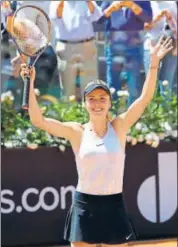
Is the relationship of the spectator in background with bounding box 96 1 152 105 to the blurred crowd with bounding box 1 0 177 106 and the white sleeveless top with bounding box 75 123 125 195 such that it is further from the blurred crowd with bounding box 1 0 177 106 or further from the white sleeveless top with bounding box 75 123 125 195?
the white sleeveless top with bounding box 75 123 125 195

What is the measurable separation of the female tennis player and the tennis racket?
23 centimetres

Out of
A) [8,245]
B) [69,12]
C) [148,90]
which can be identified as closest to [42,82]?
[69,12]

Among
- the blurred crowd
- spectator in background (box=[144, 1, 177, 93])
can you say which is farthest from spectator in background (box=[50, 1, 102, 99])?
spectator in background (box=[144, 1, 177, 93])

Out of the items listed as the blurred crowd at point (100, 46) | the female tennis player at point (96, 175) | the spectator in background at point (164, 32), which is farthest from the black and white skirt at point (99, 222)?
the spectator in background at point (164, 32)

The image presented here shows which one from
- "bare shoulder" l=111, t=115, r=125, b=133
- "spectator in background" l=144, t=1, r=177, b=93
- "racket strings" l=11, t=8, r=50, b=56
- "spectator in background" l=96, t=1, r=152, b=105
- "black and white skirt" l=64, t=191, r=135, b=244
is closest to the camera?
"black and white skirt" l=64, t=191, r=135, b=244

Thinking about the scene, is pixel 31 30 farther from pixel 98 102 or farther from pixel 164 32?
pixel 164 32

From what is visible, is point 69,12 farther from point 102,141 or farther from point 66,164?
point 102,141

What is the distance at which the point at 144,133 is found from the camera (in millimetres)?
5859

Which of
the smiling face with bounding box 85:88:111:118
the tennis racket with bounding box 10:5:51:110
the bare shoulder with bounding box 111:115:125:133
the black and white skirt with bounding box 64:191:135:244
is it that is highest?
the tennis racket with bounding box 10:5:51:110

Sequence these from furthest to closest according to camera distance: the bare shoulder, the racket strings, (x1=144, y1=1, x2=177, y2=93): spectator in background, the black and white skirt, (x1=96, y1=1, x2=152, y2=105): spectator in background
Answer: (x1=144, y1=1, x2=177, y2=93): spectator in background < (x1=96, y1=1, x2=152, y2=105): spectator in background < the racket strings < the bare shoulder < the black and white skirt

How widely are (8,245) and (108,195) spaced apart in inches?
82.6

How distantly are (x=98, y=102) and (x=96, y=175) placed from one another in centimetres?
42

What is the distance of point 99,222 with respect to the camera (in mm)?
3781

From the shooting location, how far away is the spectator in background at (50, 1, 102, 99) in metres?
6.55
